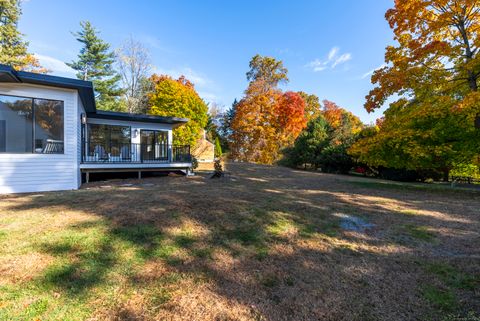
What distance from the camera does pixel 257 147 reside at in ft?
87.5

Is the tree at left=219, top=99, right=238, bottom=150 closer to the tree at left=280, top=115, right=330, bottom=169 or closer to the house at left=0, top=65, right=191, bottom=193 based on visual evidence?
the tree at left=280, top=115, right=330, bottom=169

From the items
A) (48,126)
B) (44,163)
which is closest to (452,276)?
(44,163)

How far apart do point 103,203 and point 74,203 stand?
760 mm

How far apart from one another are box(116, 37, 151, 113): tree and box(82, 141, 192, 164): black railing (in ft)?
49.2

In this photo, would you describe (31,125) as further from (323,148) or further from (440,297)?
(323,148)

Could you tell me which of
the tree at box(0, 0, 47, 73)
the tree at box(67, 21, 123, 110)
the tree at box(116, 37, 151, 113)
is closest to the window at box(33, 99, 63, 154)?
the tree at box(116, 37, 151, 113)

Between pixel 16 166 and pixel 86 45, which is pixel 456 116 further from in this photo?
pixel 86 45

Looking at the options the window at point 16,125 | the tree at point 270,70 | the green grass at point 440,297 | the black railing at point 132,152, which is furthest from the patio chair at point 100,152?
the tree at point 270,70

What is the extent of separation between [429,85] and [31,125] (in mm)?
14867

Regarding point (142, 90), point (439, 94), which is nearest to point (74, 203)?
point (439, 94)

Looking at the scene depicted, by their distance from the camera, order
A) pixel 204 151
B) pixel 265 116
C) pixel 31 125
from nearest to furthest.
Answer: pixel 31 125, pixel 265 116, pixel 204 151

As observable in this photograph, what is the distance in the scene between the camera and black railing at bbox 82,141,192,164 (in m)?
11.3

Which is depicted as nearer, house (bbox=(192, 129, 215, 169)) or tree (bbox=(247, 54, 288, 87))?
house (bbox=(192, 129, 215, 169))

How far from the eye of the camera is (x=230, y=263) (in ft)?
9.80
